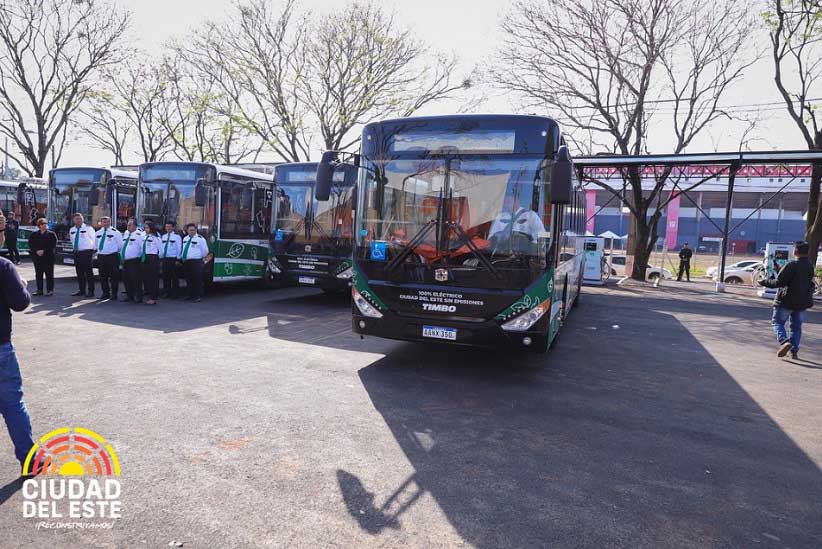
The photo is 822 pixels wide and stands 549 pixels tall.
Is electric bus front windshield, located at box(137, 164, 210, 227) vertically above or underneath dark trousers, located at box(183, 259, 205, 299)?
above

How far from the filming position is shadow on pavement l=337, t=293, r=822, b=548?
3332 mm

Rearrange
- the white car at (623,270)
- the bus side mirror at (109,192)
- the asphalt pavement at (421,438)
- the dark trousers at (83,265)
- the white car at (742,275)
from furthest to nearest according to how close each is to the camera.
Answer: the white car at (623,270), the white car at (742,275), the bus side mirror at (109,192), the dark trousers at (83,265), the asphalt pavement at (421,438)

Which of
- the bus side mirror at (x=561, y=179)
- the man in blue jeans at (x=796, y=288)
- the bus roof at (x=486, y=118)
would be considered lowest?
the man in blue jeans at (x=796, y=288)

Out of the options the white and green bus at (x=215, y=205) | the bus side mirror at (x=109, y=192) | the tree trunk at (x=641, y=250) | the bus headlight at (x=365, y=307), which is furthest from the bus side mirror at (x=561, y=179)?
the tree trunk at (x=641, y=250)

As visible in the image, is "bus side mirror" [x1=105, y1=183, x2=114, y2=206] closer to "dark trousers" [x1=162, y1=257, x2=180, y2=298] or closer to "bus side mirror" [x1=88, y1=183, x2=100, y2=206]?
"bus side mirror" [x1=88, y1=183, x2=100, y2=206]

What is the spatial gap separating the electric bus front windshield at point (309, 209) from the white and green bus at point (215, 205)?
1.83ft

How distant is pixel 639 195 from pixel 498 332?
1837cm

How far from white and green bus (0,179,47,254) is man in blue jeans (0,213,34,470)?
734 inches

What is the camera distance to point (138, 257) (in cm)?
1135

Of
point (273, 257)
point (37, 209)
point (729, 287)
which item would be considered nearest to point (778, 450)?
point (273, 257)

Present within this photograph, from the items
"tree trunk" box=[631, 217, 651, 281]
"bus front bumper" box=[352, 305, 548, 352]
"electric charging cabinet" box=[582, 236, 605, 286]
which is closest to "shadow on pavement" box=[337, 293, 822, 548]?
"bus front bumper" box=[352, 305, 548, 352]

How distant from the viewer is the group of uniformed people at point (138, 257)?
11445 mm

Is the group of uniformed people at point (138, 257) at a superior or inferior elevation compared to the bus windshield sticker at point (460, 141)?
inferior

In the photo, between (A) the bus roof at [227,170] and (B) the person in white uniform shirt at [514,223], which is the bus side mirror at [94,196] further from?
(B) the person in white uniform shirt at [514,223]
